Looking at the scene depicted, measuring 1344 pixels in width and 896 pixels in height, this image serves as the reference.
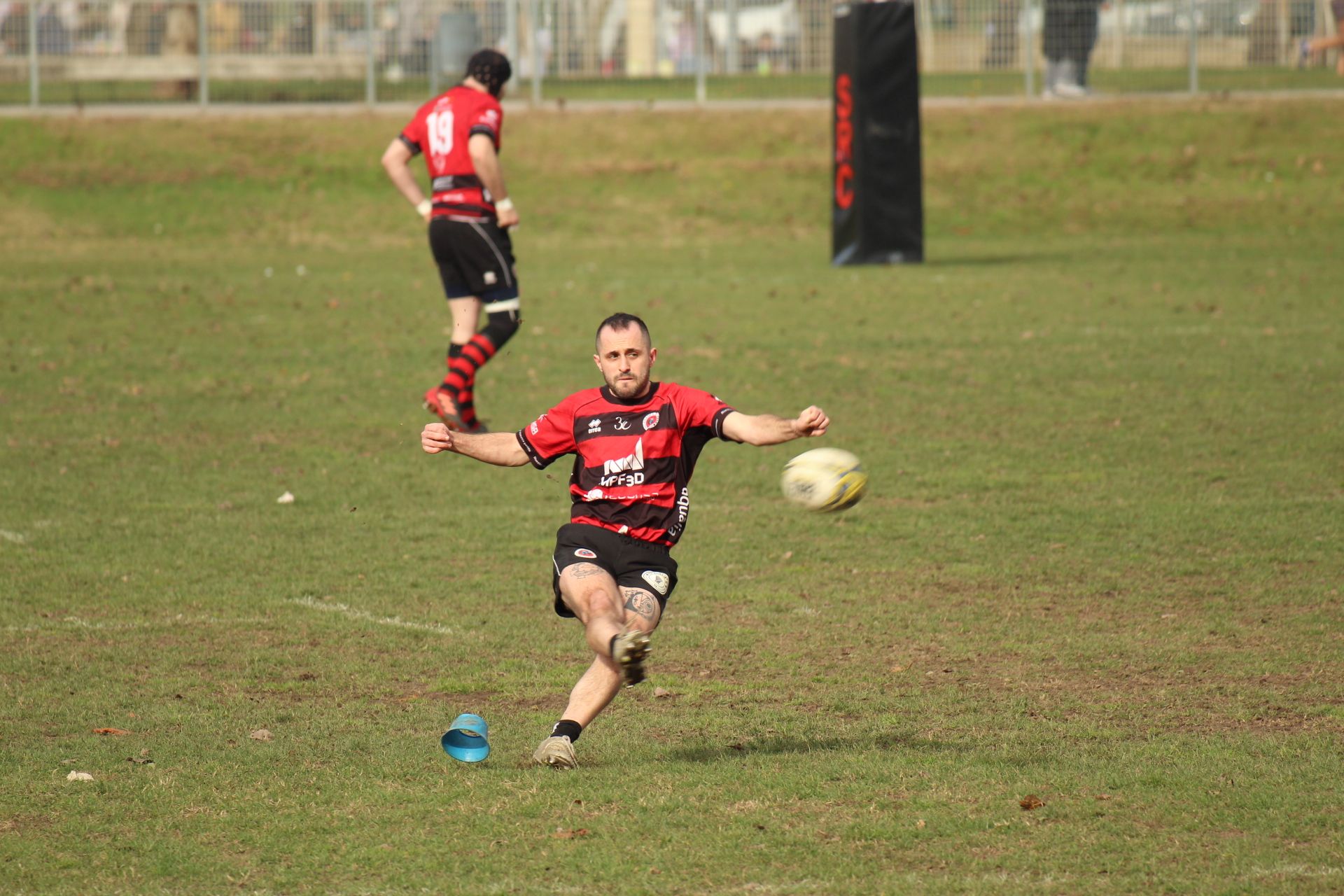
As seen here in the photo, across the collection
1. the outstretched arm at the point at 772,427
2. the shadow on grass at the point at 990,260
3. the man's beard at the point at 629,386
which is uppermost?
the shadow on grass at the point at 990,260

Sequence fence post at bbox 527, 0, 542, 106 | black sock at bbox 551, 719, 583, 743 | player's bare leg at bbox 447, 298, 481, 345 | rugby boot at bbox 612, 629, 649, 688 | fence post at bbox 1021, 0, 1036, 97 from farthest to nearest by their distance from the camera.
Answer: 1. fence post at bbox 527, 0, 542, 106
2. fence post at bbox 1021, 0, 1036, 97
3. player's bare leg at bbox 447, 298, 481, 345
4. black sock at bbox 551, 719, 583, 743
5. rugby boot at bbox 612, 629, 649, 688

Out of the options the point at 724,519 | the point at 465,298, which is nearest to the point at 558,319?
the point at 465,298

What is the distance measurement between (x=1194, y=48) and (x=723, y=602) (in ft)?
79.4

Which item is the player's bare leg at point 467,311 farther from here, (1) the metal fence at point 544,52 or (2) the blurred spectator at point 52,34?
(2) the blurred spectator at point 52,34

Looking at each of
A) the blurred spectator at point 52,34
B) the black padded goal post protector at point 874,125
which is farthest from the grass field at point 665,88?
the black padded goal post protector at point 874,125

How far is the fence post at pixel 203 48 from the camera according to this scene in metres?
29.1

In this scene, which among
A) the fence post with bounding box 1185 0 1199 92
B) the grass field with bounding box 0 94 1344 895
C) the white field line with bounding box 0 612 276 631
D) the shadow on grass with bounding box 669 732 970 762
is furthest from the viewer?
the fence post with bounding box 1185 0 1199 92

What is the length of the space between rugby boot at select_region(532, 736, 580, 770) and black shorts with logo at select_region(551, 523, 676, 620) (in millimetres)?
479

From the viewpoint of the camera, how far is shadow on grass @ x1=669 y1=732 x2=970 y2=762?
545 centimetres

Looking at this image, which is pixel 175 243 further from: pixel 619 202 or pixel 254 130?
pixel 619 202

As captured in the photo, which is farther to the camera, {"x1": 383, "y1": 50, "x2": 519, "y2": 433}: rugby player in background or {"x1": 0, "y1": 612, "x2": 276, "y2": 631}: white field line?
{"x1": 383, "y1": 50, "x2": 519, "y2": 433}: rugby player in background

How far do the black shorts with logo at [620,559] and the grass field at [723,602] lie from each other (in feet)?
1.90

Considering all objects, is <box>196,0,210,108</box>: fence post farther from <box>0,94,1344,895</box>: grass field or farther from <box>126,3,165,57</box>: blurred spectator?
<box>0,94,1344,895</box>: grass field

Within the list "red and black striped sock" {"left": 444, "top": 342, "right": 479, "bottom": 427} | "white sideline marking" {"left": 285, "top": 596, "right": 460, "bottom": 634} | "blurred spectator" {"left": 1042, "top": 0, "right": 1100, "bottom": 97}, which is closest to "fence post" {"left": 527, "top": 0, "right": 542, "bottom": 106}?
"blurred spectator" {"left": 1042, "top": 0, "right": 1100, "bottom": 97}
